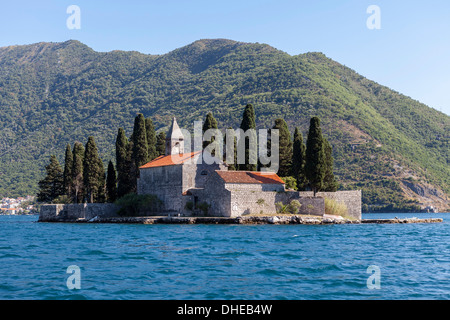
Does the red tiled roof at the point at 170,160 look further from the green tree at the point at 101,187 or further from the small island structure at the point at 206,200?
the green tree at the point at 101,187

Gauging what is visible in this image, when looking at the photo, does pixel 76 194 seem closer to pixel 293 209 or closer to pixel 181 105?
pixel 293 209

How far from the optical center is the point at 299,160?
5375 cm

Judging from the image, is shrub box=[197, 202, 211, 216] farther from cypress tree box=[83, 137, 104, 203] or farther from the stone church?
cypress tree box=[83, 137, 104, 203]

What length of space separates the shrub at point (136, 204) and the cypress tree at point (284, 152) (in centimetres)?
1270

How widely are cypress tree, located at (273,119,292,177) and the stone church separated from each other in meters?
4.46

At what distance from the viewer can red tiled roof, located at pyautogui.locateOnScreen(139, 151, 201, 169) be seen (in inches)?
2109

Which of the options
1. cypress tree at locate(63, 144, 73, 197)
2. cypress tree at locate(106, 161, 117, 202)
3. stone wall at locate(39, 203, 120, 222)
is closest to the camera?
stone wall at locate(39, 203, 120, 222)

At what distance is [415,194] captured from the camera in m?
118

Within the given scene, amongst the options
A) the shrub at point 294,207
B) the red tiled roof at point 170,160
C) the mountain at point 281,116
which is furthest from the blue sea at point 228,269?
the mountain at point 281,116

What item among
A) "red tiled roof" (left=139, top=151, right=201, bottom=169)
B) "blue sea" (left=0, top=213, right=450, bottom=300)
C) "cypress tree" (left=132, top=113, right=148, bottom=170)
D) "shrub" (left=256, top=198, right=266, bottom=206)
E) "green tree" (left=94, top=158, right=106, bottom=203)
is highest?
"cypress tree" (left=132, top=113, right=148, bottom=170)

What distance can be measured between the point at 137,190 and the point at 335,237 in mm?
29147

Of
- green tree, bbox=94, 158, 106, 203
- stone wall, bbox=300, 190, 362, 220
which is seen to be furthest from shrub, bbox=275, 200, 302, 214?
green tree, bbox=94, 158, 106, 203

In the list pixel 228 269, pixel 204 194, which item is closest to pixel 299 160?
pixel 204 194

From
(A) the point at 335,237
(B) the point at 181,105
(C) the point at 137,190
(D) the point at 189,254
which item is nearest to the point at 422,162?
(B) the point at 181,105
